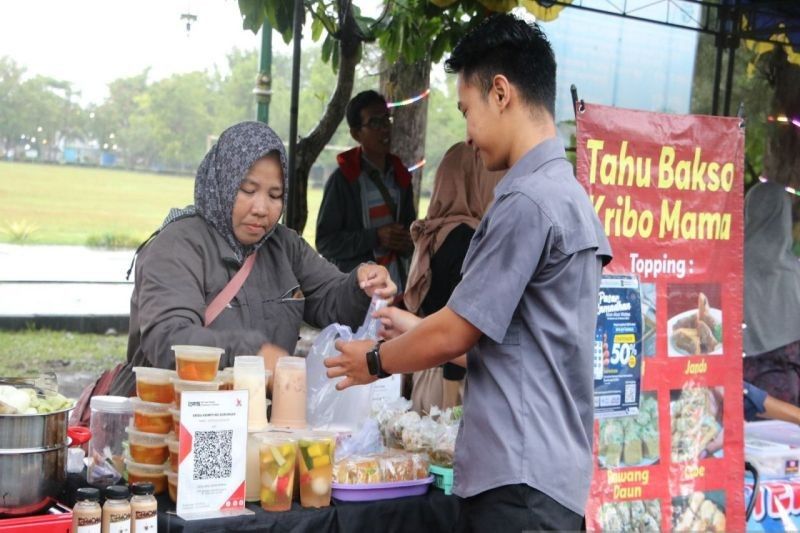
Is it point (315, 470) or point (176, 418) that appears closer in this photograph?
point (176, 418)

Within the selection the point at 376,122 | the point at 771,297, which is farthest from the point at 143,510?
the point at 771,297

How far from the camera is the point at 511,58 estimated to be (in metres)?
2.21

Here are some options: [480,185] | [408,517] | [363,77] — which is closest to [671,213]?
[480,185]

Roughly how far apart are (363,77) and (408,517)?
4439 millimetres

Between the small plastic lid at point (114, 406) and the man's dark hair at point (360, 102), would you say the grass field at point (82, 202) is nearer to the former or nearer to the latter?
the man's dark hair at point (360, 102)

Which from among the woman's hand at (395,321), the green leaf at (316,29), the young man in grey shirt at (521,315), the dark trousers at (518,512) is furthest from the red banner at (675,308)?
the green leaf at (316,29)

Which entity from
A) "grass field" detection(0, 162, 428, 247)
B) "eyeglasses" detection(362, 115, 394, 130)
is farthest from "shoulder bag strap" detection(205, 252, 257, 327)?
"grass field" detection(0, 162, 428, 247)

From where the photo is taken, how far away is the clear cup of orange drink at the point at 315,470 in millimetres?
2426

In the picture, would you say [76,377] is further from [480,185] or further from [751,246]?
[751,246]

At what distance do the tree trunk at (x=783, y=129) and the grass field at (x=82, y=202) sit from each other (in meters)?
2.66

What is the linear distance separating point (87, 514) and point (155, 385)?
436mm

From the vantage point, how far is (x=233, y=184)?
2.91 metres

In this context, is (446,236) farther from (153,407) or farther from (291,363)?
(153,407)

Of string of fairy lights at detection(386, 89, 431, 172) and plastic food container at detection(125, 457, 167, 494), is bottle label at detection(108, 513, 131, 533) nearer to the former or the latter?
plastic food container at detection(125, 457, 167, 494)
